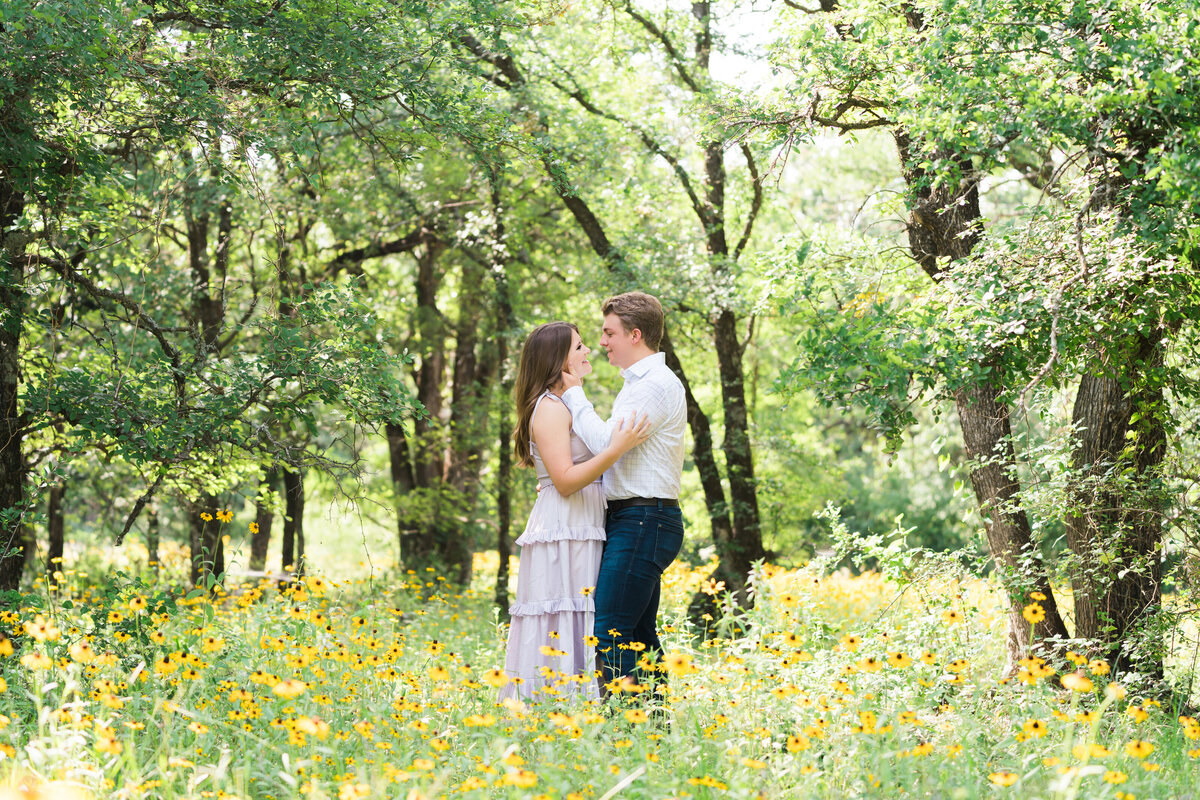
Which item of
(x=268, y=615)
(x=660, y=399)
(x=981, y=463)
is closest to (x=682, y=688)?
(x=660, y=399)

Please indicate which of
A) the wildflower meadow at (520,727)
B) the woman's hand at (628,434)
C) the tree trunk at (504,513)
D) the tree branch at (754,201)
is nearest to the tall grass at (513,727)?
the wildflower meadow at (520,727)

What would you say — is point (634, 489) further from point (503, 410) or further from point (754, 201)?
point (503, 410)

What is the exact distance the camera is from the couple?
3600 mm

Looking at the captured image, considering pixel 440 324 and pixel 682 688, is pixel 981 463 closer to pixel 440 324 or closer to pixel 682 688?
pixel 682 688

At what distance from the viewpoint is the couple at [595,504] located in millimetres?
3600

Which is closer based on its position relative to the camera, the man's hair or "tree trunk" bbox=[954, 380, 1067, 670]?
the man's hair

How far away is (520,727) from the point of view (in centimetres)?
308

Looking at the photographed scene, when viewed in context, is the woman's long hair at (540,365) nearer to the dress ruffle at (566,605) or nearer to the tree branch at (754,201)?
the dress ruffle at (566,605)

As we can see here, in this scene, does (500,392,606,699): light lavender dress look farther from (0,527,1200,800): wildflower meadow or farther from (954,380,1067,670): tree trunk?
(954,380,1067,670): tree trunk

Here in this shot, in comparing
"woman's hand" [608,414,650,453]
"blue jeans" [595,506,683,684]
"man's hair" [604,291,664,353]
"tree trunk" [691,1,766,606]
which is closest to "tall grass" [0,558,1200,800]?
"blue jeans" [595,506,683,684]

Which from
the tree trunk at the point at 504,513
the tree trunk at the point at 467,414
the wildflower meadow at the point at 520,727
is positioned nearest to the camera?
the wildflower meadow at the point at 520,727

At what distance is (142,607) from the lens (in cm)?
366

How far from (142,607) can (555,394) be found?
169 cm

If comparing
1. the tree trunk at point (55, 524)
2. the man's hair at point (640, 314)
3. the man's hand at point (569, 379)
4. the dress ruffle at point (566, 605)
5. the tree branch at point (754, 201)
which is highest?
the tree branch at point (754, 201)
